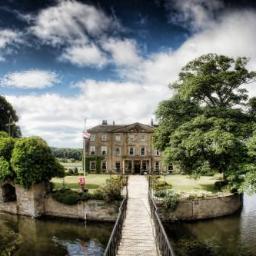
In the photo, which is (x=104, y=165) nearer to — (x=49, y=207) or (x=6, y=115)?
(x=6, y=115)

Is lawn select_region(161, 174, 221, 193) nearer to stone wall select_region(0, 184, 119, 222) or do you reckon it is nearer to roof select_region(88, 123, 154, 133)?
roof select_region(88, 123, 154, 133)

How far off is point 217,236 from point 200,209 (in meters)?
5.13

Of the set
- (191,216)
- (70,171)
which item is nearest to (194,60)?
(191,216)

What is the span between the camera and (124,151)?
56531 mm

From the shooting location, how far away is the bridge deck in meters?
14.4

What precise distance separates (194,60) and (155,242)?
2317cm

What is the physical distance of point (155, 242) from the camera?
51.5 ft

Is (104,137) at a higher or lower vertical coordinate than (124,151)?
higher

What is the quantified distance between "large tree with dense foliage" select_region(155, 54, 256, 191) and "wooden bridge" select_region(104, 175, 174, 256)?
25.9 feet

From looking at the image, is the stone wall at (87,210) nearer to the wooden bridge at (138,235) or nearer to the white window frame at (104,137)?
the wooden bridge at (138,235)

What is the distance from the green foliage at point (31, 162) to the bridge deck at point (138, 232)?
9.44 metres

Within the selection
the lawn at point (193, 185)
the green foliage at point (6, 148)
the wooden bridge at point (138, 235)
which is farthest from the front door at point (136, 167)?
the wooden bridge at point (138, 235)

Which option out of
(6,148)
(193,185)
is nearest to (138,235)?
(6,148)

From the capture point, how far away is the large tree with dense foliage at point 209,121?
28703 mm
